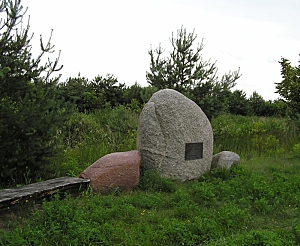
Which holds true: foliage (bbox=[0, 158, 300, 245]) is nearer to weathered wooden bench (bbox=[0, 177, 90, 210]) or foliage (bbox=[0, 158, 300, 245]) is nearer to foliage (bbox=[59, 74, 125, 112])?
weathered wooden bench (bbox=[0, 177, 90, 210])

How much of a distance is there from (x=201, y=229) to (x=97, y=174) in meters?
2.56

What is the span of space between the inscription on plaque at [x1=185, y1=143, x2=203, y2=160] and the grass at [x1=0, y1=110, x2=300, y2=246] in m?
0.50

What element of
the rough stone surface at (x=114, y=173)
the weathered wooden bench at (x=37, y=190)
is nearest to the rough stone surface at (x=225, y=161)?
the rough stone surface at (x=114, y=173)

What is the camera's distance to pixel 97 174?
6457 mm

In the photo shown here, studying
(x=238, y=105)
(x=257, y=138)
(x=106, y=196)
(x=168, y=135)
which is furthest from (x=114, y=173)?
(x=238, y=105)

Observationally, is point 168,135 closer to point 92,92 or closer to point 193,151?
point 193,151

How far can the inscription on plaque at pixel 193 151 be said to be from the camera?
7578 millimetres

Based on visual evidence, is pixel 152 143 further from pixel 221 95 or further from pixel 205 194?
pixel 221 95

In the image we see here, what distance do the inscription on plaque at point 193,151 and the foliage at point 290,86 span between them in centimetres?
743

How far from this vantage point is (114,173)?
656cm

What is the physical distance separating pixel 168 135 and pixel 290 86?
8487mm

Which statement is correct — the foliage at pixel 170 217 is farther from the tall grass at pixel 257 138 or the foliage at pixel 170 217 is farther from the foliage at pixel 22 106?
the tall grass at pixel 257 138

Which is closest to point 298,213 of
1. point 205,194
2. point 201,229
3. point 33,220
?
point 205,194

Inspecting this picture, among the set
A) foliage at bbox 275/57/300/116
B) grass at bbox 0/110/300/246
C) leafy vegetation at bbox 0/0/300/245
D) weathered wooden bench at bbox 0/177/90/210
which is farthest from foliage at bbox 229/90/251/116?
weathered wooden bench at bbox 0/177/90/210
